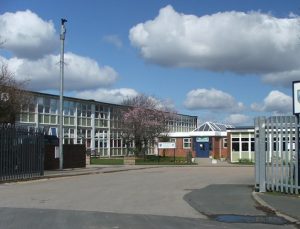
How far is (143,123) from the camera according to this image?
2547 inches

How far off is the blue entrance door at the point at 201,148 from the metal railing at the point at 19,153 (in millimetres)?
44962

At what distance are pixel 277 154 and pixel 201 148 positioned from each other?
5552 centimetres

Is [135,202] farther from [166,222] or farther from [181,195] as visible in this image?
[166,222]

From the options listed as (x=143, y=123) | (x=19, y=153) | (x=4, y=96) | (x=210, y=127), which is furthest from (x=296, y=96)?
(x=210, y=127)

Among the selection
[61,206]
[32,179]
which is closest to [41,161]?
[32,179]

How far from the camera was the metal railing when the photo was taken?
80.8 feet

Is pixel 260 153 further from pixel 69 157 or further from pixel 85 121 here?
pixel 85 121

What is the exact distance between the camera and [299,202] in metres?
14.4

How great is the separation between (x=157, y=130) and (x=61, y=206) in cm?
5143

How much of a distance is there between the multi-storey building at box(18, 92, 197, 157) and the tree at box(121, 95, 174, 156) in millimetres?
3907

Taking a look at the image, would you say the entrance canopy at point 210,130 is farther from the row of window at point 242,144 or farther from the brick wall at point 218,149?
the row of window at point 242,144

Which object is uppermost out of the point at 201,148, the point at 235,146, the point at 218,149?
the point at 235,146

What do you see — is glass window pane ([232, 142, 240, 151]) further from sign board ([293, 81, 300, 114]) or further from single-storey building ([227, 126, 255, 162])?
sign board ([293, 81, 300, 114])

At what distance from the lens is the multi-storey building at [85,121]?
60.8 metres
